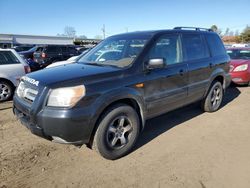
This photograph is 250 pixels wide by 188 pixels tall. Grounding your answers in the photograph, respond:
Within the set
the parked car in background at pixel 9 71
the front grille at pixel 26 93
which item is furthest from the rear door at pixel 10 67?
the front grille at pixel 26 93

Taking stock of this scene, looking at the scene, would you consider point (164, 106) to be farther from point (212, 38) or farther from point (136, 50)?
point (212, 38)

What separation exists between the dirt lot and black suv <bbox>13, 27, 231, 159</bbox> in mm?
355

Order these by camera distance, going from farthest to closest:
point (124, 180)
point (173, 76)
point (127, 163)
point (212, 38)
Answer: point (212, 38) → point (173, 76) → point (127, 163) → point (124, 180)

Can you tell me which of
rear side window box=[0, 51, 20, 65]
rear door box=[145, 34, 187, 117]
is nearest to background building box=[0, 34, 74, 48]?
rear side window box=[0, 51, 20, 65]

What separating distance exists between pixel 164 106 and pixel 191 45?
59.5 inches

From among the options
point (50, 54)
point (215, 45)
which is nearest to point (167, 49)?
point (215, 45)

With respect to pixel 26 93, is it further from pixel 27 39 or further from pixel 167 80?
pixel 27 39

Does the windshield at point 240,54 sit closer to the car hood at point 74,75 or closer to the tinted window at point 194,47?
the tinted window at point 194,47

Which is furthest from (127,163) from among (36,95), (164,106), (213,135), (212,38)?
(212,38)

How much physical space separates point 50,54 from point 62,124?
13.5 metres

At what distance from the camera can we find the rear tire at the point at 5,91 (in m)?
7.31

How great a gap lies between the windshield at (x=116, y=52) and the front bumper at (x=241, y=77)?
5673 millimetres

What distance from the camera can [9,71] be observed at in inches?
287

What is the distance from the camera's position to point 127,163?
3609 millimetres
